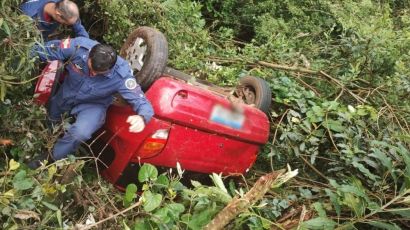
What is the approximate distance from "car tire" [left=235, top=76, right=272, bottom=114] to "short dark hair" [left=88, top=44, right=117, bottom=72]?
4.81 ft

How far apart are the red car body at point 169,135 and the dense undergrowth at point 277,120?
17 cm

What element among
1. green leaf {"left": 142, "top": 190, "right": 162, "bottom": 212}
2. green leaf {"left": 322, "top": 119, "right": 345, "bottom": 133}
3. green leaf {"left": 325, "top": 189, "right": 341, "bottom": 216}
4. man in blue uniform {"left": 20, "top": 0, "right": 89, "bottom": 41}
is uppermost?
man in blue uniform {"left": 20, "top": 0, "right": 89, "bottom": 41}

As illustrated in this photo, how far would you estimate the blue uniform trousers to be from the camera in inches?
136

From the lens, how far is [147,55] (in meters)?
3.75

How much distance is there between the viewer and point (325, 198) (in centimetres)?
376

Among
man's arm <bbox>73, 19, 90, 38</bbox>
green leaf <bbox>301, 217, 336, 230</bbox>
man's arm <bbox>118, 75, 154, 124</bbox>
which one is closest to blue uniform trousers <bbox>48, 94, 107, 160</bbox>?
man's arm <bbox>118, 75, 154, 124</bbox>

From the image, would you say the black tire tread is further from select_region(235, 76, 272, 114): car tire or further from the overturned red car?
the overturned red car

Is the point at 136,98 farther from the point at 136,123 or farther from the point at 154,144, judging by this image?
the point at 154,144

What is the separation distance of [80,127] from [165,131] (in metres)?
0.61

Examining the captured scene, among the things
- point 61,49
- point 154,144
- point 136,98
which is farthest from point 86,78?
point 154,144

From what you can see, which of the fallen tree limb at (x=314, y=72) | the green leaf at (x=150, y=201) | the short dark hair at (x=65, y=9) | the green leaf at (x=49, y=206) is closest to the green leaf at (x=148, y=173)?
the green leaf at (x=150, y=201)

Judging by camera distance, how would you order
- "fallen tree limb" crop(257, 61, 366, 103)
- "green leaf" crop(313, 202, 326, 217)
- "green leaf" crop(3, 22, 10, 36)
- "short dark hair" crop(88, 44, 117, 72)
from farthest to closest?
"fallen tree limb" crop(257, 61, 366, 103) → "short dark hair" crop(88, 44, 117, 72) → "green leaf" crop(313, 202, 326, 217) → "green leaf" crop(3, 22, 10, 36)

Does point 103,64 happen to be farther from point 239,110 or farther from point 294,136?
point 239,110

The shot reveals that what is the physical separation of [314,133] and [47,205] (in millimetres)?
2355
